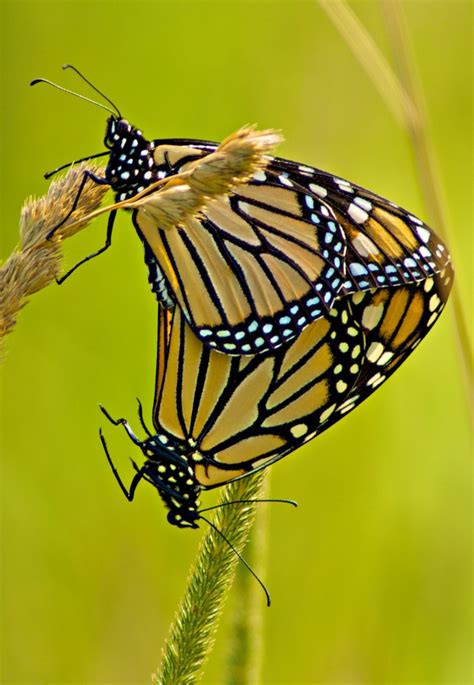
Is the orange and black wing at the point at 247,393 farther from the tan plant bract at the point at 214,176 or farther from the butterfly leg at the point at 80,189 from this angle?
the tan plant bract at the point at 214,176

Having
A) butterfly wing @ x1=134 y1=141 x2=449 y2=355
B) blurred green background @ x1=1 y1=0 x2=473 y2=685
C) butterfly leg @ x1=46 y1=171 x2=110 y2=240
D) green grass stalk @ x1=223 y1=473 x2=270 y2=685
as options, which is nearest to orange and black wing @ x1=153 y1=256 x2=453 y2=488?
butterfly wing @ x1=134 y1=141 x2=449 y2=355

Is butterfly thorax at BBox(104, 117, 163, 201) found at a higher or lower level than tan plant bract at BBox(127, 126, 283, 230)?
higher

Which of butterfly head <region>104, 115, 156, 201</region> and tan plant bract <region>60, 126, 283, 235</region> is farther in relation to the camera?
butterfly head <region>104, 115, 156, 201</region>

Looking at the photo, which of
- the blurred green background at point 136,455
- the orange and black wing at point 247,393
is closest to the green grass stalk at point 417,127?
the orange and black wing at point 247,393

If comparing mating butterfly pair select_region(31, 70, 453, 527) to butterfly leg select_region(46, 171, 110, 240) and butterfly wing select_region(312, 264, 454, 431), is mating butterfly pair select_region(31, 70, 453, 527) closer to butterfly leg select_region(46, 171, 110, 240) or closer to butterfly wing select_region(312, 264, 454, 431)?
butterfly wing select_region(312, 264, 454, 431)

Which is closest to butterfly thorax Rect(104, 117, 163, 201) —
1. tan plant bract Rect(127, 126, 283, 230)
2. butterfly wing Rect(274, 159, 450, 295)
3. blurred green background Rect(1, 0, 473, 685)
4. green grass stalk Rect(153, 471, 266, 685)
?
butterfly wing Rect(274, 159, 450, 295)

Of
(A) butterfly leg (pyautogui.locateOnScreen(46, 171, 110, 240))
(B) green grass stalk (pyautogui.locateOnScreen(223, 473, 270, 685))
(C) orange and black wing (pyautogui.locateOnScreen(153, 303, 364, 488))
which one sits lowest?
(B) green grass stalk (pyautogui.locateOnScreen(223, 473, 270, 685))

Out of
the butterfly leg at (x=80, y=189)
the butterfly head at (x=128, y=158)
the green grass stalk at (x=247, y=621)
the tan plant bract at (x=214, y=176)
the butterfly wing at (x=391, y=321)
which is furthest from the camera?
the butterfly wing at (x=391, y=321)

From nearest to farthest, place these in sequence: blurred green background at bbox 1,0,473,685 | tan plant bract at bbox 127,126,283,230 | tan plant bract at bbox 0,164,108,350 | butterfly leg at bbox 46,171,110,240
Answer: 1. tan plant bract at bbox 127,126,283,230
2. tan plant bract at bbox 0,164,108,350
3. butterfly leg at bbox 46,171,110,240
4. blurred green background at bbox 1,0,473,685

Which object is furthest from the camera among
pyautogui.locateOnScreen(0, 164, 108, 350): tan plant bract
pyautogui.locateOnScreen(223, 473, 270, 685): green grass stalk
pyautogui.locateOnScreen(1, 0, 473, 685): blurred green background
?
pyautogui.locateOnScreen(1, 0, 473, 685): blurred green background
